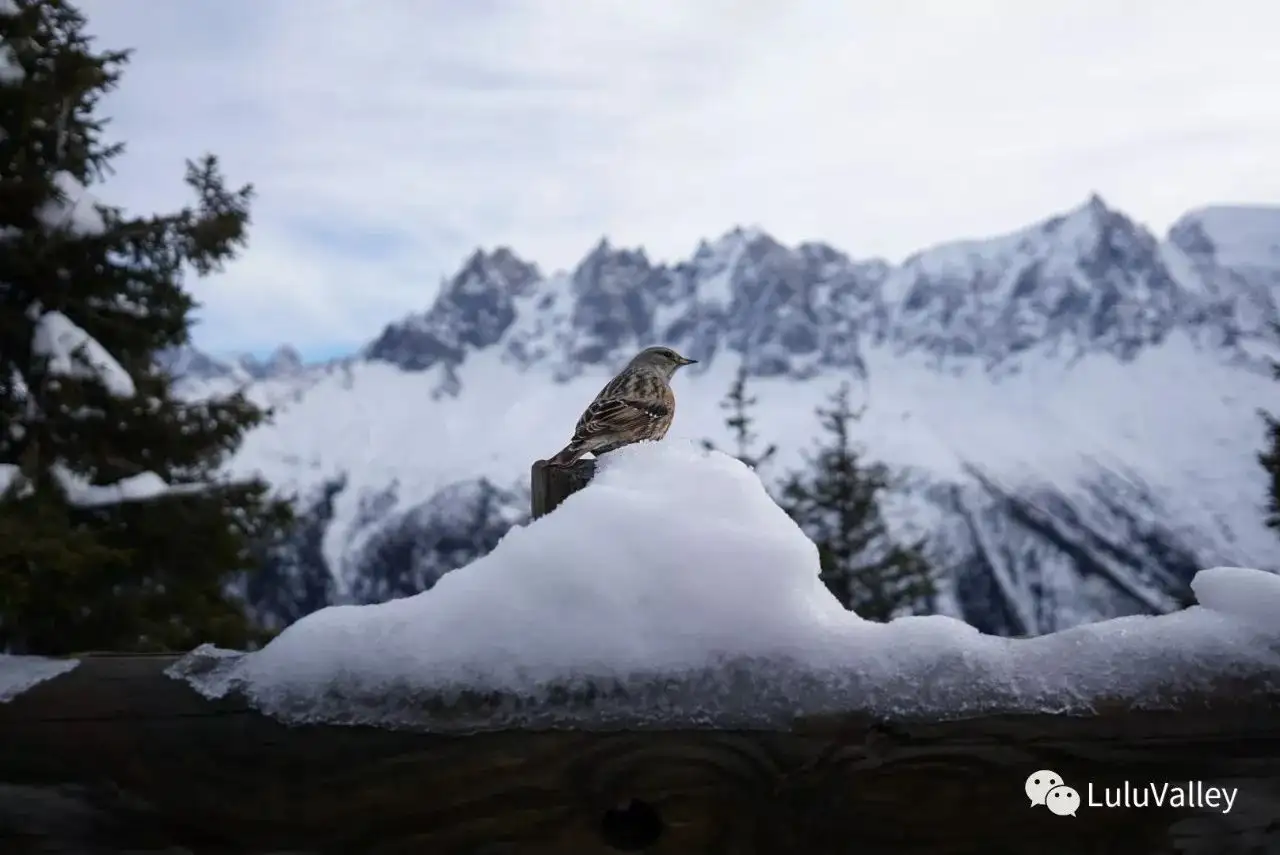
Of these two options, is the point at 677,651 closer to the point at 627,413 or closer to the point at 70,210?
the point at 627,413

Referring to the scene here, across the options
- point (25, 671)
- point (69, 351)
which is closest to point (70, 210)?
point (69, 351)

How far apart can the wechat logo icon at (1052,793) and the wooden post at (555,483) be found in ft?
4.38

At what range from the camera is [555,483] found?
2.51 m

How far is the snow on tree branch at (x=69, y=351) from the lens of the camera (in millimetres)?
7852

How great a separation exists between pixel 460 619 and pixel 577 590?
20cm

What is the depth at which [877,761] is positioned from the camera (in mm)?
1305

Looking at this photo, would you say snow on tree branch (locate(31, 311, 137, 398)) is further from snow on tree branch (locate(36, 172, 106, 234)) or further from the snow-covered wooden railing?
the snow-covered wooden railing

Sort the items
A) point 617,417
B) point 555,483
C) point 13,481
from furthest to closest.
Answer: point 13,481, point 617,417, point 555,483

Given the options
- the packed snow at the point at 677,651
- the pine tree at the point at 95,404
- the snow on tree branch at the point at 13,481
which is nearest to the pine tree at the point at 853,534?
the pine tree at the point at 95,404

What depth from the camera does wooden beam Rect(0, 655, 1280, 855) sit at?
4.22 ft

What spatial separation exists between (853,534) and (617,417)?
788 inches

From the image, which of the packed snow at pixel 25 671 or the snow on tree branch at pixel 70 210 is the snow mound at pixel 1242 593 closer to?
the packed snow at pixel 25 671

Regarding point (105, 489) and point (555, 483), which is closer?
point (555, 483)

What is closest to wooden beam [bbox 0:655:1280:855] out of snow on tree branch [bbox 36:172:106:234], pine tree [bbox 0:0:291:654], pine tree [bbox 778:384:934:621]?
pine tree [bbox 0:0:291:654]
